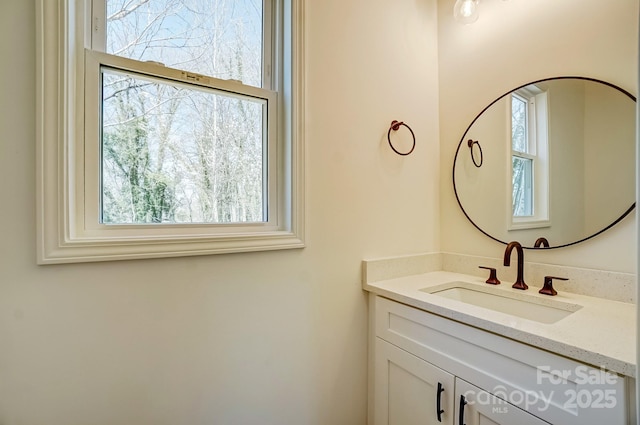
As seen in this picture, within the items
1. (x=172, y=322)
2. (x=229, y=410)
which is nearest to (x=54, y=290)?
(x=172, y=322)

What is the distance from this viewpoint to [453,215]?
1644mm

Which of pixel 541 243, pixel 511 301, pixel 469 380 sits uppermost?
pixel 541 243

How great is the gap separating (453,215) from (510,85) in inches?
27.2

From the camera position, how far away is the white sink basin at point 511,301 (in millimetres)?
1123

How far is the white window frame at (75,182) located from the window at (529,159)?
1.04 meters

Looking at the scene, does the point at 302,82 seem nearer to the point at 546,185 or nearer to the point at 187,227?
the point at 187,227

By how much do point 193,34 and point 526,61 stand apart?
1452mm

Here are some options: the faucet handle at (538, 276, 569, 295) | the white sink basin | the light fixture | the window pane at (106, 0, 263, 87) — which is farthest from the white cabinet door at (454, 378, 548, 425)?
the light fixture

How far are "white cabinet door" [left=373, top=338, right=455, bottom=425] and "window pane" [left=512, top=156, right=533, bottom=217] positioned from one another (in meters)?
0.83

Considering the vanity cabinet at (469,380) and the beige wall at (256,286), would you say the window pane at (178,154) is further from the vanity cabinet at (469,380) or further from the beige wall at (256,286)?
the vanity cabinet at (469,380)

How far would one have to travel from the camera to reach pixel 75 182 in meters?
0.88

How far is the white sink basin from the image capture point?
44.2 inches

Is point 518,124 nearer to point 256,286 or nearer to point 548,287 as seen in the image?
point 548,287

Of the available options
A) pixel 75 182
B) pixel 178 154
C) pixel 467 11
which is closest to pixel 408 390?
pixel 178 154
